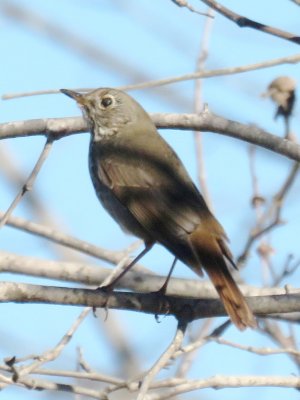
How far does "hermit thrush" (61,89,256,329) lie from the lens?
5.87 m

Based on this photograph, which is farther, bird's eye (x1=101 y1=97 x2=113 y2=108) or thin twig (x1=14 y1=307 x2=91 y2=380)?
bird's eye (x1=101 y1=97 x2=113 y2=108)

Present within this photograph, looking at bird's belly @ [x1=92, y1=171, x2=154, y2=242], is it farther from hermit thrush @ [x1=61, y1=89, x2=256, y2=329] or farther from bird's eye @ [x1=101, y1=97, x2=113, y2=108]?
bird's eye @ [x1=101, y1=97, x2=113, y2=108]

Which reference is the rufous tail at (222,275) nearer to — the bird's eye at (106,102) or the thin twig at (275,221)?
the thin twig at (275,221)

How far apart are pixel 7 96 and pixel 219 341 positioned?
1781 mm

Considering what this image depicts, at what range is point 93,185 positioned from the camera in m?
7.22

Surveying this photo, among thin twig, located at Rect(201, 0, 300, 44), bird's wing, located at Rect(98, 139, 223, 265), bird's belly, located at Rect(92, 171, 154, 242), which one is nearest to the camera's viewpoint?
thin twig, located at Rect(201, 0, 300, 44)

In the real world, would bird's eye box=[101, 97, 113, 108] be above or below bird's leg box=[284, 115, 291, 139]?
below

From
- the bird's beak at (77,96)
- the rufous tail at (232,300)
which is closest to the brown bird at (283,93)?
the rufous tail at (232,300)

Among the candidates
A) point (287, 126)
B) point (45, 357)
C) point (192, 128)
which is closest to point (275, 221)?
point (287, 126)

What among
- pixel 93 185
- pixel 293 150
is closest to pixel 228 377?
pixel 293 150

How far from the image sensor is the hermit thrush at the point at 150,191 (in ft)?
19.3

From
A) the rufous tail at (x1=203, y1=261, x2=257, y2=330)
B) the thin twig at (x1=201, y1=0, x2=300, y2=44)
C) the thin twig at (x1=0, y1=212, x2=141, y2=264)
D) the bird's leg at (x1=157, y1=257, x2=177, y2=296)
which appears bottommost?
the thin twig at (x1=0, y1=212, x2=141, y2=264)

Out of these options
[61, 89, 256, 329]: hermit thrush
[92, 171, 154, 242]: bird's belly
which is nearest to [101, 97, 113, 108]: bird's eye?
[61, 89, 256, 329]: hermit thrush

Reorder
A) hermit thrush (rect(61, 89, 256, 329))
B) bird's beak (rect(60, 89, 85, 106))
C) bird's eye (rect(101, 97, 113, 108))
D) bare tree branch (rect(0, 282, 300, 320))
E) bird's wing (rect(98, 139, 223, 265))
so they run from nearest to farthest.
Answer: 1. bare tree branch (rect(0, 282, 300, 320))
2. hermit thrush (rect(61, 89, 256, 329))
3. bird's wing (rect(98, 139, 223, 265))
4. bird's beak (rect(60, 89, 85, 106))
5. bird's eye (rect(101, 97, 113, 108))
